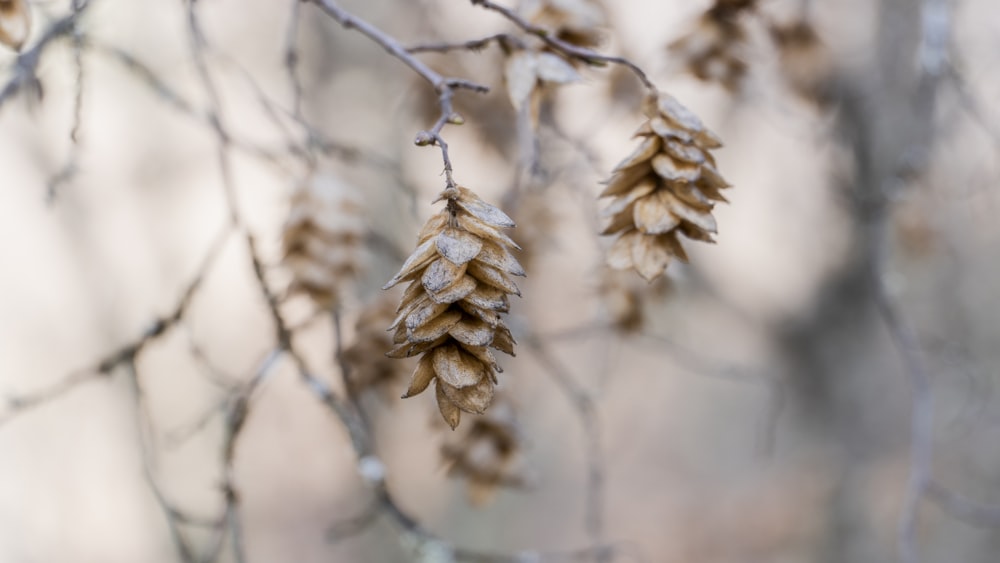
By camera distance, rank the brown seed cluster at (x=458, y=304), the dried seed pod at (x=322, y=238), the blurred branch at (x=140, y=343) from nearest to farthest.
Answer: the brown seed cluster at (x=458, y=304), the blurred branch at (x=140, y=343), the dried seed pod at (x=322, y=238)

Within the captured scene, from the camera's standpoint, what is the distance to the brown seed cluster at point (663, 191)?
508 millimetres

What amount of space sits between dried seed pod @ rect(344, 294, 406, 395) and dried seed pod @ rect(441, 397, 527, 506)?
11cm

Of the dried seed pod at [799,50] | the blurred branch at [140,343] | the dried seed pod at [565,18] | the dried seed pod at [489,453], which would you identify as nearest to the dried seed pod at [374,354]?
the dried seed pod at [489,453]

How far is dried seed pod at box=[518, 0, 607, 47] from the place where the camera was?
699 mm

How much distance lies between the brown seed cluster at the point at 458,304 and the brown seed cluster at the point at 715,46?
1.76ft

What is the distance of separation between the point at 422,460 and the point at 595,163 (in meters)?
2.16

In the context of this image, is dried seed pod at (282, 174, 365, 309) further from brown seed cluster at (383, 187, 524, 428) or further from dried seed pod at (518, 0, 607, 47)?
A: brown seed cluster at (383, 187, 524, 428)

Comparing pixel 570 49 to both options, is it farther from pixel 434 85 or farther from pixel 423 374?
pixel 423 374

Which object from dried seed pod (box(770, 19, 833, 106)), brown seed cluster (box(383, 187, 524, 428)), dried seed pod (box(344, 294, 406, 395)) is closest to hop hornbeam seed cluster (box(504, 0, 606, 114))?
brown seed cluster (box(383, 187, 524, 428))

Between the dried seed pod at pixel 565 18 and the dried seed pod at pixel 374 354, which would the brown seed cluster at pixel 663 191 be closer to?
the dried seed pod at pixel 565 18

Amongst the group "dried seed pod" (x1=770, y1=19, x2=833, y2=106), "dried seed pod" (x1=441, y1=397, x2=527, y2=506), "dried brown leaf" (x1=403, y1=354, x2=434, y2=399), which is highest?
"dried seed pod" (x1=770, y1=19, x2=833, y2=106)

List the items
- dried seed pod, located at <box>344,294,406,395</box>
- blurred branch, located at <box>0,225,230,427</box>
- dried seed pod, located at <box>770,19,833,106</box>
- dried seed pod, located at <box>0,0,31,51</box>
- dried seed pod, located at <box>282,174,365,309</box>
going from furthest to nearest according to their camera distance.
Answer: dried seed pod, located at <box>770,19,833,106</box>, dried seed pod, located at <box>344,294,406,395</box>, dried seed pod, located at <box>282,174,365,309</box>, blurred branch, located at <box>0,225,230,427</box>, dried seed pod, located at <box>0,0,31,51</box>

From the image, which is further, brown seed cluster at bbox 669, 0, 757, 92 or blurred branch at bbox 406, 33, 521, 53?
brown seed cluster at bbox 669, 0, 757, 92

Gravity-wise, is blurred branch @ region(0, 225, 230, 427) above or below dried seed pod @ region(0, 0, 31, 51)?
below
